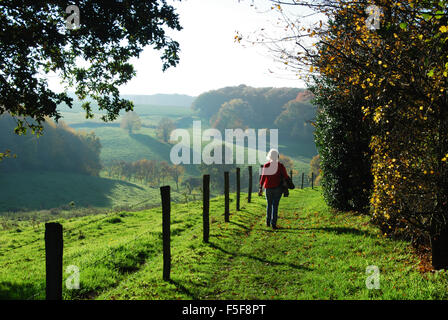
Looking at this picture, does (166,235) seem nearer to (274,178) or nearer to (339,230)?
(274,178)

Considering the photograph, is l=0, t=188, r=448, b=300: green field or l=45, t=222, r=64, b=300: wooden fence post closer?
l=45, t=222, r=64, b=300: wooden fence post

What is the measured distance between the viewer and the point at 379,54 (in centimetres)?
640

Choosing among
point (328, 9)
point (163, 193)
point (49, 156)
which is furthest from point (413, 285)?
point (49, 156)

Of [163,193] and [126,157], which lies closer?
[163,193]

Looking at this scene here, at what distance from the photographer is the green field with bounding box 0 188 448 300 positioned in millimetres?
5875

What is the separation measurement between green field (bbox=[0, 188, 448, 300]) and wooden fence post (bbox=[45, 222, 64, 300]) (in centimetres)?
202

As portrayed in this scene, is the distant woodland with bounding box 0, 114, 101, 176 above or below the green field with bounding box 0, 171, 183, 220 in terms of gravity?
above

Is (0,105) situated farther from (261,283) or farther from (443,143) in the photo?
(443,143)

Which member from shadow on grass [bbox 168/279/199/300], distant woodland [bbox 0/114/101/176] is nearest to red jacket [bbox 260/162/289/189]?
shadow on grass [bbox 168/279/199/300]

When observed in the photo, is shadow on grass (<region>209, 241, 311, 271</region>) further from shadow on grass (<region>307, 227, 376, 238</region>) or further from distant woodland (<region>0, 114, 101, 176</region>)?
distant woodland (<region>0, 114, 101, 176</region>)

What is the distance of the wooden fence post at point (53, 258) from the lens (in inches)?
156

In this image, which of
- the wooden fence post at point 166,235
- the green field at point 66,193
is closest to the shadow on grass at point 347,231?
the wooden fence post at point 166,235

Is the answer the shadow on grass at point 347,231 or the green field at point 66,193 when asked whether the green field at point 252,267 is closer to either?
the shadow on grass at point 347,231

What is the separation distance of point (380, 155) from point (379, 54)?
110 inches
